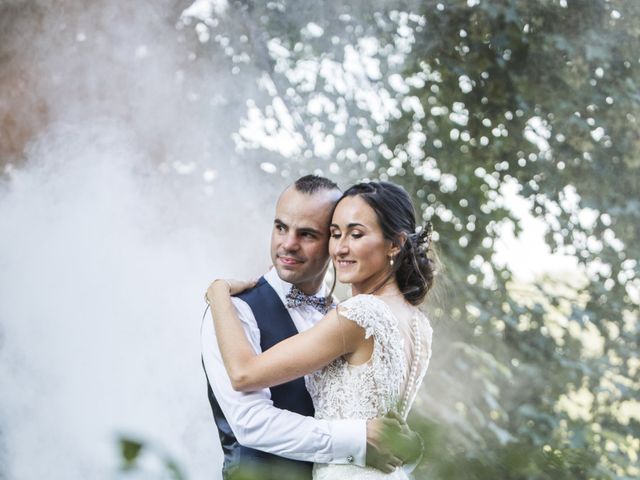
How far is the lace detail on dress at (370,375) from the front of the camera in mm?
1799

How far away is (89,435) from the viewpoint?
3.42m

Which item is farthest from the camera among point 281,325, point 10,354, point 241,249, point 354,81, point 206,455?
point 354,81

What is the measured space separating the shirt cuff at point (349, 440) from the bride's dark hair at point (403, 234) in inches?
13.6

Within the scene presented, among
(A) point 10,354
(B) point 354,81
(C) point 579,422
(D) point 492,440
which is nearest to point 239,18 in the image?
(B) point 354,81

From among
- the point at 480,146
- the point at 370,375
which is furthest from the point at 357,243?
the point at 480,146

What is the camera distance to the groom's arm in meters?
1.79

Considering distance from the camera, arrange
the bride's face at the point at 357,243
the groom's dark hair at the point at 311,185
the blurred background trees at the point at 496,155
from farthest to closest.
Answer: the blurred background trees at the point at 496,155 → the groom's dark hair at the point at 311,185 → the bride's face at the point at 357,243

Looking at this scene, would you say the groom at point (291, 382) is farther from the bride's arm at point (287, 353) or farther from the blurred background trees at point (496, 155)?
the blurred background trees at point (496, 155)

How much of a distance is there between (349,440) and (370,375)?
0.14 m

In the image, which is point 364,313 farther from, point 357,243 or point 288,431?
point 288,431

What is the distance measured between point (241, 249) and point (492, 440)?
1533mm

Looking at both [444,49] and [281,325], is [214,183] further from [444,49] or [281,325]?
[281,325]

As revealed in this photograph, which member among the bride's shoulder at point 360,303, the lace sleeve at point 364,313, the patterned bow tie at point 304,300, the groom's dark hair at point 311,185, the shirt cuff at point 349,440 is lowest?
the shirt cuff at point 349,440

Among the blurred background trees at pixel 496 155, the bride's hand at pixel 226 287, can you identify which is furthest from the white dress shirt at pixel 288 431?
the blurred background trees at pixel 496 155
